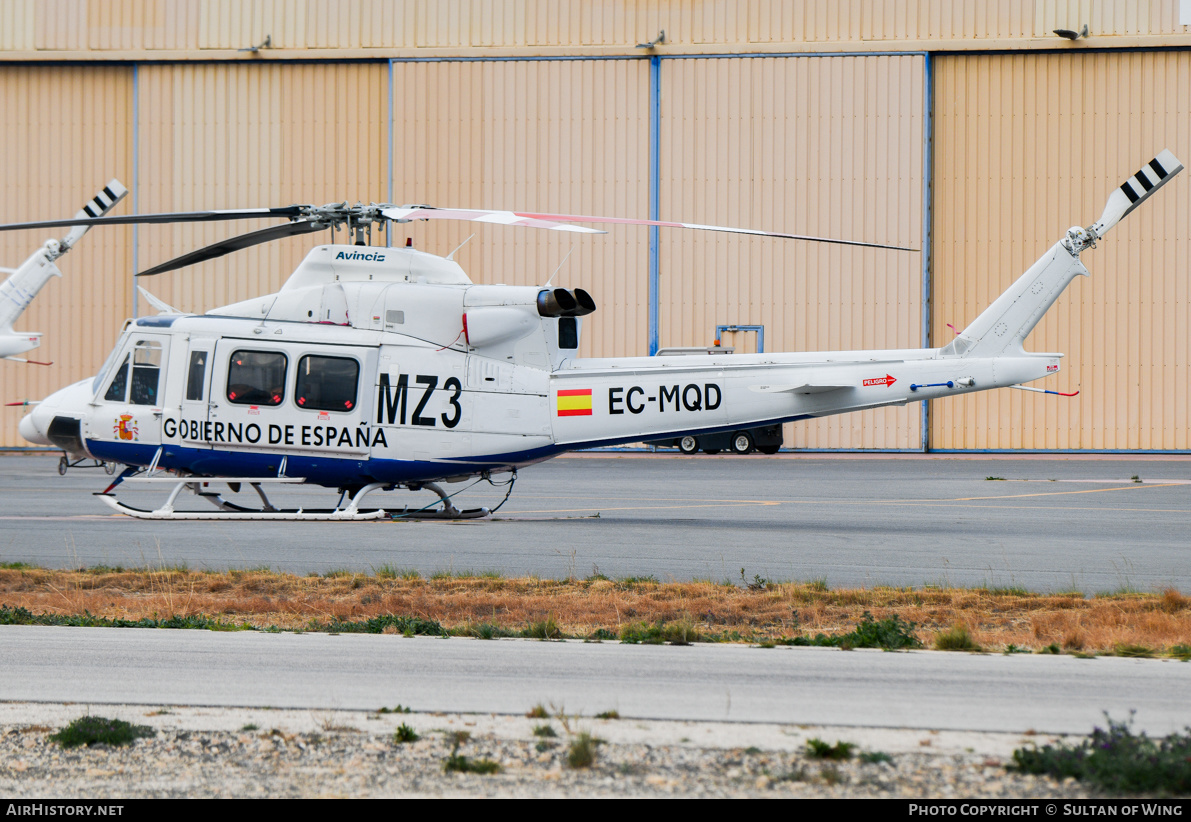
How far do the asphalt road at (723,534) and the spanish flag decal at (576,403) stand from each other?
168 cm

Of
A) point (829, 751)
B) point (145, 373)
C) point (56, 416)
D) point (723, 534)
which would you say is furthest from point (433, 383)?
point (829, 751)

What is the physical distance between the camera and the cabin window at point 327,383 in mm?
15453

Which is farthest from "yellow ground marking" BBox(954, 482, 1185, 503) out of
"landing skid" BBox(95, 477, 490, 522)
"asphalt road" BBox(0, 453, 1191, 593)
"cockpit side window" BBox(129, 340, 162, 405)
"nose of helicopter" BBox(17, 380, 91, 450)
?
"nose of helicopter" BBox(17, 380, 91, 450)

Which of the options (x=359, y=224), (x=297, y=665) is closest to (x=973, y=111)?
(x=359, y=224)

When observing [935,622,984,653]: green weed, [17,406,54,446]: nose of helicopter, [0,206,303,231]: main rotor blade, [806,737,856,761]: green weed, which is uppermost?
[0,206,303,231]: main rotor blade

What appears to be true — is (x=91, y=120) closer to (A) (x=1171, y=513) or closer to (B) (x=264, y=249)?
(B) (x=264, y=249)

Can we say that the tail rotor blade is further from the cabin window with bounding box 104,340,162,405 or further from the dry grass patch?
the cabin window with bounding box 104,340,162,405

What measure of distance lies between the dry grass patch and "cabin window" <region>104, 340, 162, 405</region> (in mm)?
4377

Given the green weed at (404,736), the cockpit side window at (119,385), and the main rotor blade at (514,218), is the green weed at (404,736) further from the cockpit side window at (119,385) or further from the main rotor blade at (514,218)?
the cockpit side window at (119,385)

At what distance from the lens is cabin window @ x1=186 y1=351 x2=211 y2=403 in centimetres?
1567

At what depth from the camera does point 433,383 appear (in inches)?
612

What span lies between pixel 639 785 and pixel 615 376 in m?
10.6

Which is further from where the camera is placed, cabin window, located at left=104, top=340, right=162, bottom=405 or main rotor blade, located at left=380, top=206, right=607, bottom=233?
cabin window, located at left=104, top=340, right=162, bottom=405

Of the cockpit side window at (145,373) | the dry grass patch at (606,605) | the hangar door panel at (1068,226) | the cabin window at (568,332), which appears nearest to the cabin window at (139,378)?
the cockpit side window at (145,373)
